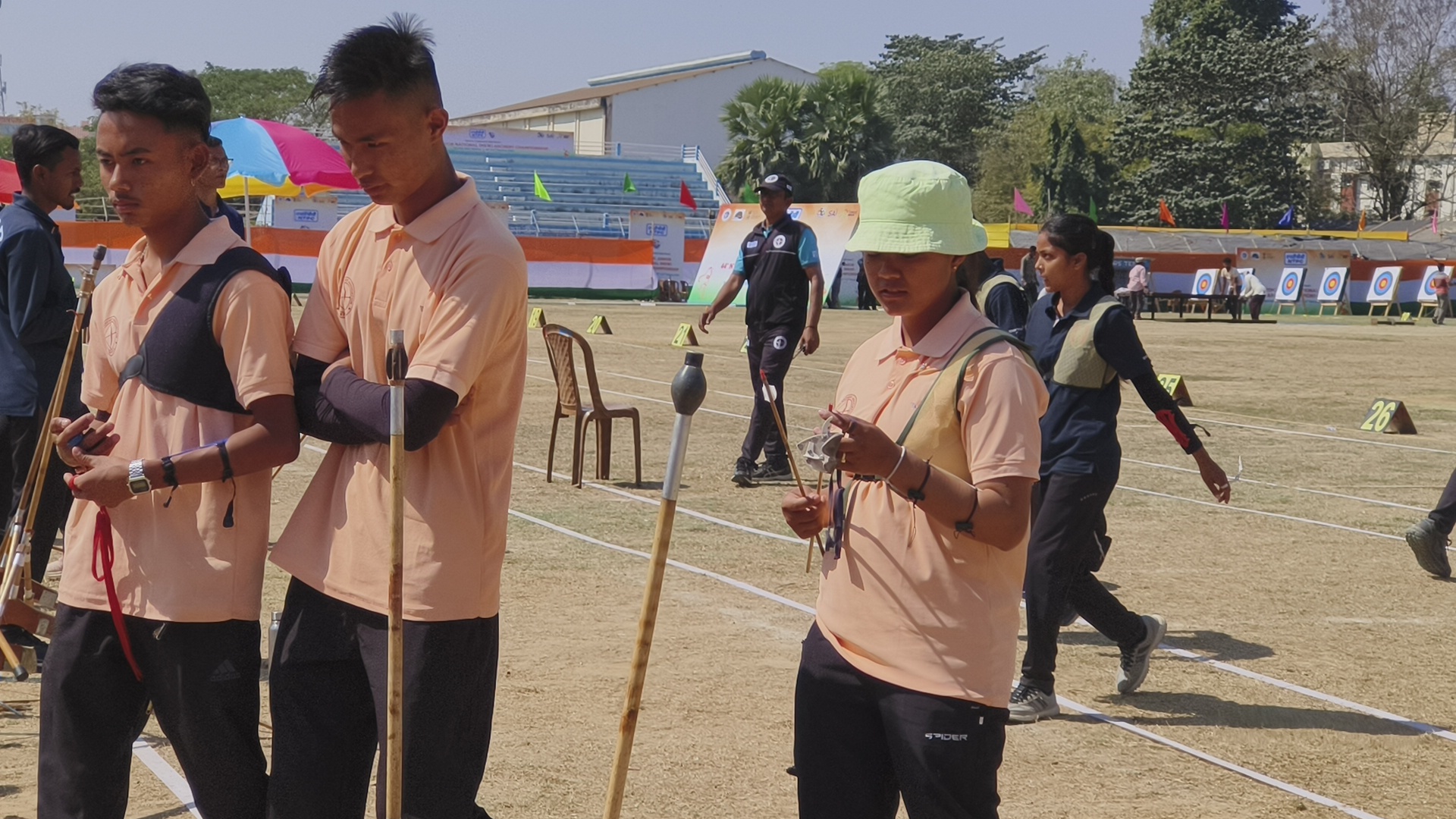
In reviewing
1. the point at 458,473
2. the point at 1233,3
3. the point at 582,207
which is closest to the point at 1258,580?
the point at 458,473

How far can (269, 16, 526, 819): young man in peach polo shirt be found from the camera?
280cm

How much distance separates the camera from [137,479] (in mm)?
2914

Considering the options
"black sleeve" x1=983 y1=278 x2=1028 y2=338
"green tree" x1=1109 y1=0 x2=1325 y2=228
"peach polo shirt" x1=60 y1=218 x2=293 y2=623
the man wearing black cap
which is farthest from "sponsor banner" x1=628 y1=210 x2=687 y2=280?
"peach polo shirt" x1=60 y1=218 x2=293 y2=623

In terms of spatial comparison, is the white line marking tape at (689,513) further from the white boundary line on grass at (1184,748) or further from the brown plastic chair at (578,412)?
the white boundary line on grass at (1184,748)

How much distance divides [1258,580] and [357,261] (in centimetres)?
680

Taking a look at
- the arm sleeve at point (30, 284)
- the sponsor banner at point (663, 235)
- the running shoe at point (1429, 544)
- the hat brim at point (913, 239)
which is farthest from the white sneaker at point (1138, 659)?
the sponsor banner at point (663, 235)

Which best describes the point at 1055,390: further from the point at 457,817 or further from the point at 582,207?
the point at 582,207

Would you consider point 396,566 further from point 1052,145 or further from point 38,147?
point 1052,145

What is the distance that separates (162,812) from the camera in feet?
14.6

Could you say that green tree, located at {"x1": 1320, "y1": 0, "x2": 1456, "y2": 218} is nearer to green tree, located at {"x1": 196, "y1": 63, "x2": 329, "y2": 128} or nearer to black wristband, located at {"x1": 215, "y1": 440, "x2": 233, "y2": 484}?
green tree, located at {"x1": 196, "y1": 63, "x2": 329, "y2": 128}

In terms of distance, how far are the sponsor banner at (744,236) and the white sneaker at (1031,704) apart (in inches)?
1216

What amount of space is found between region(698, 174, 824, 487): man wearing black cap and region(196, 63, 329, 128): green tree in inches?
2757

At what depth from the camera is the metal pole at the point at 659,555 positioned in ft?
8.00

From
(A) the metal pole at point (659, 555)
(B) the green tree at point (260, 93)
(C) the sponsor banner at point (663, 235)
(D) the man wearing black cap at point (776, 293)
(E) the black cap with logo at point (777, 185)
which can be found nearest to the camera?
(A) the metal pole at point (659, 555)
